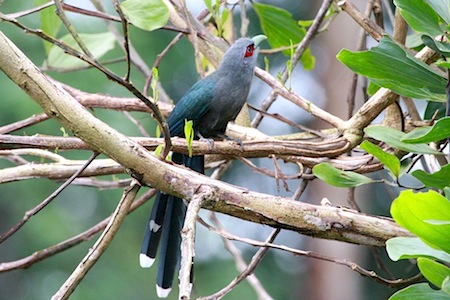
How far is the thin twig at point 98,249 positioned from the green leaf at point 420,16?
1.92 feet

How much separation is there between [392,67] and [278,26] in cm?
102

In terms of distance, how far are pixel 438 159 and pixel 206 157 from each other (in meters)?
0.74

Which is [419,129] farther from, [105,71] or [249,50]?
[249,50]

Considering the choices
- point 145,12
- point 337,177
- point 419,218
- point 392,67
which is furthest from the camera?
point 145,12

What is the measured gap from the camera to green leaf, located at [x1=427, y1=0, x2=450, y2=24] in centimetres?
117

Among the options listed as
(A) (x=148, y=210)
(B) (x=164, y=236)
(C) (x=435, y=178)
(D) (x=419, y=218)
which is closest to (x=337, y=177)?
(C) (x=435, y=178)

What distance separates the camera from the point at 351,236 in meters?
1.29

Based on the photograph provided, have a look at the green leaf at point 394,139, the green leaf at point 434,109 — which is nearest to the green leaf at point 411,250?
the green leaf at point 394,139

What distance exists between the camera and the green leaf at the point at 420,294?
3.17 ft

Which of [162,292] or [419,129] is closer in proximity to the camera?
[419,129]

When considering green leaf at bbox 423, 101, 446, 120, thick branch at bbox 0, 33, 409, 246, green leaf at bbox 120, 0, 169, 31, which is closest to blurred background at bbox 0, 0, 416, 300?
green leaf at bbox 423, 101, 446, 120

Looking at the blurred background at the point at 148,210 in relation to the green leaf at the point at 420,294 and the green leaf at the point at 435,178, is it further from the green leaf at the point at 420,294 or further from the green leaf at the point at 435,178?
the green leaf at the point at 420,294

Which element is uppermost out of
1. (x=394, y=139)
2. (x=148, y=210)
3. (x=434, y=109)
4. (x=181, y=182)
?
(x=148, y=210)

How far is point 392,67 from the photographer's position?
1192mm
